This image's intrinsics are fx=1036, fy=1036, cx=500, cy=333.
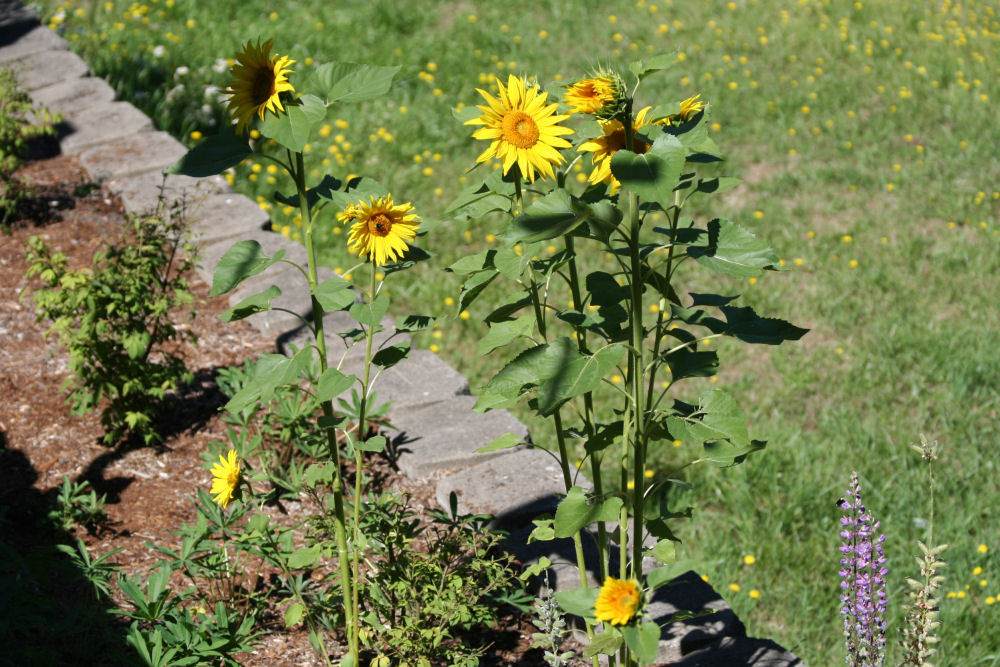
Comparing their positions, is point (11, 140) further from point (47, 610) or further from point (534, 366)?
point (534, 366)

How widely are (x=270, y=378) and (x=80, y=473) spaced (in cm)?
138

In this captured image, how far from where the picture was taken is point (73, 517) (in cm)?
272

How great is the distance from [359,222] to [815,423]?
2.24 metres

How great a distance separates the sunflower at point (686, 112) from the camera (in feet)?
6.02

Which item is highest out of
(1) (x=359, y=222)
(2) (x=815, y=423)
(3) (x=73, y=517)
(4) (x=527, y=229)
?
(4) (x=527, y=229)

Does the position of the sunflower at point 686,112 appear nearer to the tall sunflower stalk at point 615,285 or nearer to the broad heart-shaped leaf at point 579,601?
the tall sunflower stalk at point 615,285

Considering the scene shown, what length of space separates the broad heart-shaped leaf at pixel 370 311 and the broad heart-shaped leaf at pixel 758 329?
0.65 metres

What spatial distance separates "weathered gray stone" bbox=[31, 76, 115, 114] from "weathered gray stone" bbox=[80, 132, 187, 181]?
0.47 meters

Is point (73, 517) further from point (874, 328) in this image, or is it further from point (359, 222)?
point (874, 328)

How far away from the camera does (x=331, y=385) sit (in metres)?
1.89

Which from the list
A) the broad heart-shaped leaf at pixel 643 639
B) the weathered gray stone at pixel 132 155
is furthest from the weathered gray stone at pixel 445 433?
the weathered gray stone at pixel 132 155

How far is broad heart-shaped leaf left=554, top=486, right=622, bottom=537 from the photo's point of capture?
1789mm

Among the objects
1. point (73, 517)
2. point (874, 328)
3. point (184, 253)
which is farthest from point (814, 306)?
point (73, 517)

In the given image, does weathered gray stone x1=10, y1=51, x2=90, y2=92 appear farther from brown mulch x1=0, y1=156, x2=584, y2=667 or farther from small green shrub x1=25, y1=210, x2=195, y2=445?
small green shrub x1=25, y1=210, x2=195, y2=445
